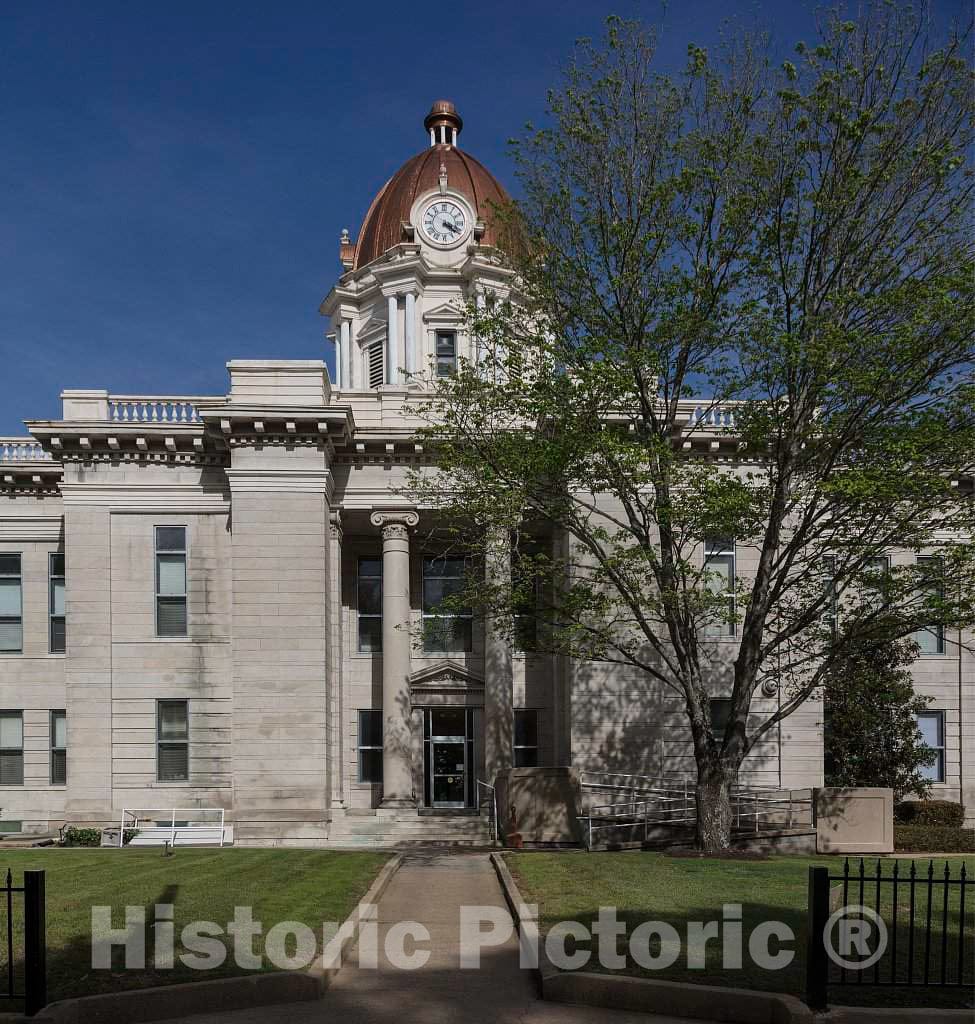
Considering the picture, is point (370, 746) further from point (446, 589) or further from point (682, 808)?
point (682, 808)

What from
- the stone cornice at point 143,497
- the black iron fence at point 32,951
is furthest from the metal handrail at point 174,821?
the black iron fence at point 32,951

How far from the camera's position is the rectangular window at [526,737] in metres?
34.7

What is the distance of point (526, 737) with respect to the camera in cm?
3491

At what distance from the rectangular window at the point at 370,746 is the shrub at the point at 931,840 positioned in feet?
51.5

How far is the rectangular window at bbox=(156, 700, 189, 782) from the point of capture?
2989 cm

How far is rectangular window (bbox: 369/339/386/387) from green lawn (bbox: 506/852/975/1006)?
90.8 ft

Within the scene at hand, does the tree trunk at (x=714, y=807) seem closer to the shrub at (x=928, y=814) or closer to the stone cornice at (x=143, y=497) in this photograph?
the shrub at (x=928, y=814)

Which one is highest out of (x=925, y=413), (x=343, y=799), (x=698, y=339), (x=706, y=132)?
(x=706, y=132)

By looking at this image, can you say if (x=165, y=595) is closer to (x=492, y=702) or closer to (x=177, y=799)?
(x=177, y=799)

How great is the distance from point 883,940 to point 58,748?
27.7 meters

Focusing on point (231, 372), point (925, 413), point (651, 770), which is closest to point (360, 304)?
point (231, 372)

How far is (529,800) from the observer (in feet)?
Result: 86.2

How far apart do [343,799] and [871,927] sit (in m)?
22.2

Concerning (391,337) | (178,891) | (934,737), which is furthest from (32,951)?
(391,337)
